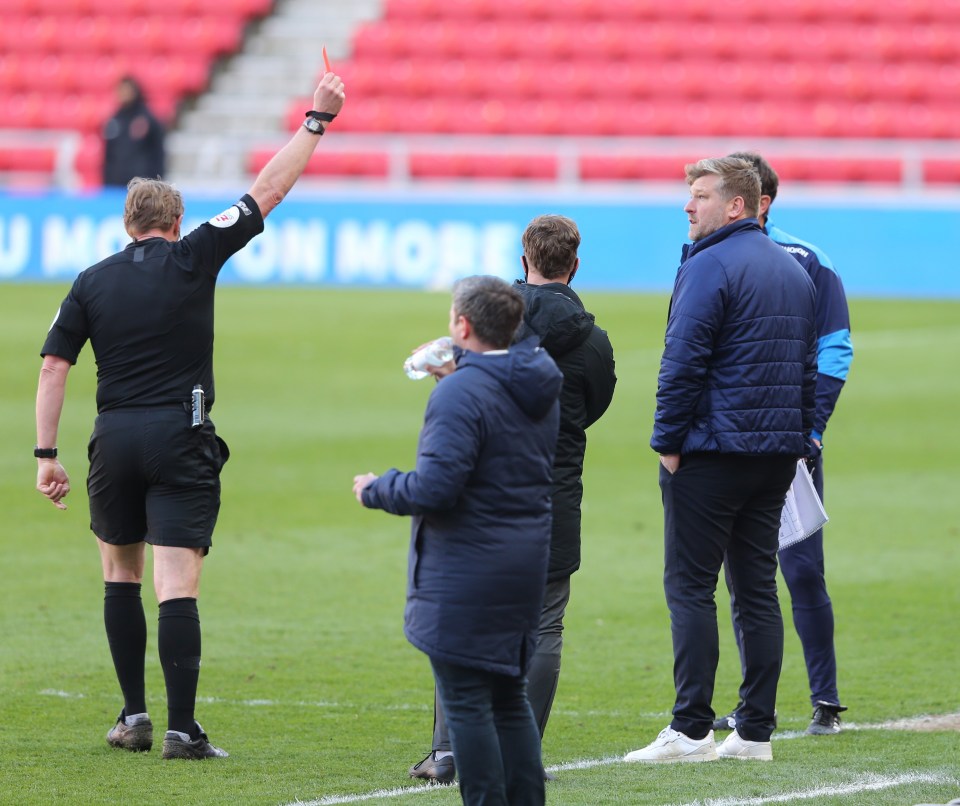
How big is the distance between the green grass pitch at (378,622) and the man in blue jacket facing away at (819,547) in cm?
20

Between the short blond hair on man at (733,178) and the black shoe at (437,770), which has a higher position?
the short blond hair on man at (733,178)

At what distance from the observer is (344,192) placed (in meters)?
22.4

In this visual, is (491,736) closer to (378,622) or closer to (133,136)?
(378,622)

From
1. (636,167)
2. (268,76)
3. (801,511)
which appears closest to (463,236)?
(636,167)

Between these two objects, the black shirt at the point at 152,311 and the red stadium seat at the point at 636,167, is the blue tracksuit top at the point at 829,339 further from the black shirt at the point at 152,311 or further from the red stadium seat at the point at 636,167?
the red stadium seat at the point at 636,167

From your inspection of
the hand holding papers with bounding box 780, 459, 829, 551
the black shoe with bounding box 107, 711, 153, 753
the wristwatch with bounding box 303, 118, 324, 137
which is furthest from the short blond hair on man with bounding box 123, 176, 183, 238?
the hand holding papers with bounding box 780, 459, 829, 551

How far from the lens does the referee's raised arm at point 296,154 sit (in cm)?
573

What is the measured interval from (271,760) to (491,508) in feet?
5.53

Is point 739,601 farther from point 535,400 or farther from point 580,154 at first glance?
point 580,154

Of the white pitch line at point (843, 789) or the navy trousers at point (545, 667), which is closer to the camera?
the white pitch line at point (843, 789)

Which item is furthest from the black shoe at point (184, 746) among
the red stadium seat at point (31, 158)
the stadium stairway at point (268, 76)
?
the red stadium seat at point (31, 158)

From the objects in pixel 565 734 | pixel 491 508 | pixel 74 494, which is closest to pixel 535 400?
pixel 491 508

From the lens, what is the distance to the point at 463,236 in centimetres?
2202

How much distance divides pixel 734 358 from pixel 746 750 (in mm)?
1319
